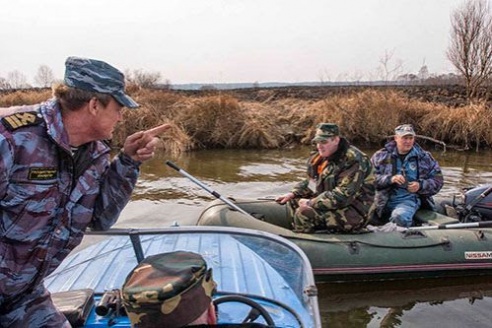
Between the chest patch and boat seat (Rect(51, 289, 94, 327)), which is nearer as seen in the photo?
the chest patch

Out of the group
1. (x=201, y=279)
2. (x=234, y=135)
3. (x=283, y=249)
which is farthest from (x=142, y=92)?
(x=201, y=279)

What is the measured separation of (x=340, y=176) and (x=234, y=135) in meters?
10.8

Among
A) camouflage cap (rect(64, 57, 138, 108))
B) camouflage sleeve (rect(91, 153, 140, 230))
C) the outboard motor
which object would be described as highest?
camouflage cap (rect(64, 57, 138, 108))

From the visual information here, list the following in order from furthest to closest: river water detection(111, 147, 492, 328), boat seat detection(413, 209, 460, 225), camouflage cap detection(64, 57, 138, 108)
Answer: boat seat detection(413, 209, 460, 225)
river water detection(111, 147, 492, 328)
camouflage cap detection(64, 57, 138, 108)

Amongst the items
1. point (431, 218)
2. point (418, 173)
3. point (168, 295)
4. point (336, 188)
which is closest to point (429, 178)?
point (418, 173)

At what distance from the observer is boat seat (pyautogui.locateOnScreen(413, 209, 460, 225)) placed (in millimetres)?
6094

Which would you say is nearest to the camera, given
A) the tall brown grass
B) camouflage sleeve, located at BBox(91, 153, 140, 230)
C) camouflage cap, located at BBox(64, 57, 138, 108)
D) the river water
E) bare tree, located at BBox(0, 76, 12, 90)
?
camouflage cap, located at BBox(64, 57, 138, 108)

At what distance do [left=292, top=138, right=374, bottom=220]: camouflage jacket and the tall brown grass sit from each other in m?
9.90

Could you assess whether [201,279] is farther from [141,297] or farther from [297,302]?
[297,302]

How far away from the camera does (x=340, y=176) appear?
5262 millimetres

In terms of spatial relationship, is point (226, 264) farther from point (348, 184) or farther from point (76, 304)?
point (348, 184)

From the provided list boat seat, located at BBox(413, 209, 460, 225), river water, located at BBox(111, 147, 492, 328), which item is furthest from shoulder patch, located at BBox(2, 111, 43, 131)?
boat seat, located at BBox(413, 209, 460, 225)

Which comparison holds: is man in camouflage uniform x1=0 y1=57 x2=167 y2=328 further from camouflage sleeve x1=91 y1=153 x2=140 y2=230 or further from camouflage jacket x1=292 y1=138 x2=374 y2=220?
camouflage jacket x1=292 y1=138 x2=374 y2=220

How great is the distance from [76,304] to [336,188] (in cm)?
337
